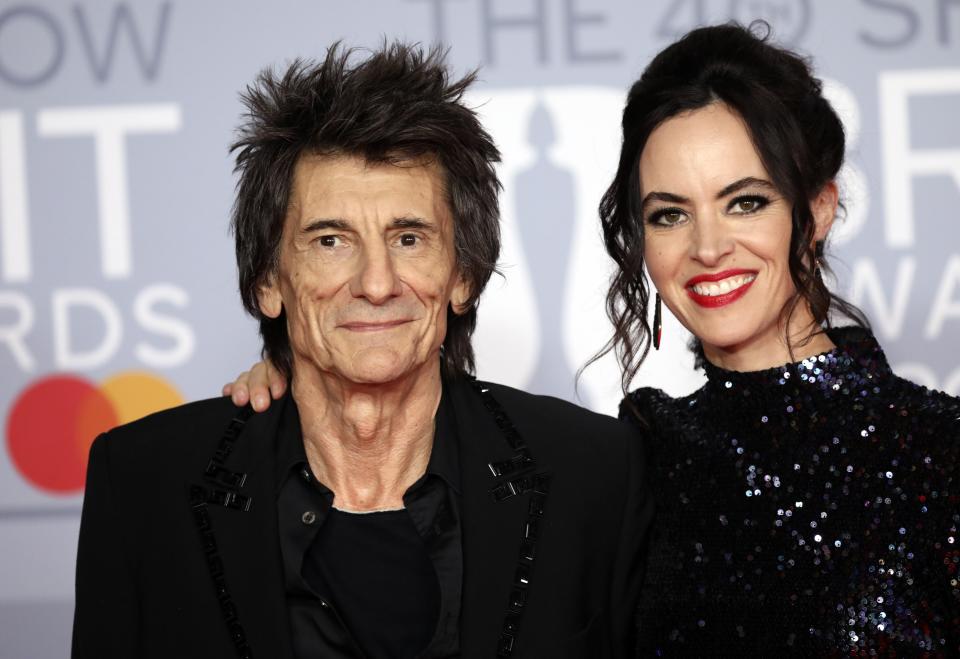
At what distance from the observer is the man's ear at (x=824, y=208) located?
2.37m

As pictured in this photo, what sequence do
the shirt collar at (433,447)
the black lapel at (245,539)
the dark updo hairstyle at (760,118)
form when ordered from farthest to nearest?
the shirt collar at (433,447)
the dark updo hairstyle at (760,118)
the black lapel at (245,539)

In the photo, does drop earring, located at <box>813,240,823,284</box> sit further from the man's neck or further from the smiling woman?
the man's neck

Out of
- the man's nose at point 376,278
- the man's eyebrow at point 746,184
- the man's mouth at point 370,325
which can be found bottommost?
the man's mouth at point 370,325

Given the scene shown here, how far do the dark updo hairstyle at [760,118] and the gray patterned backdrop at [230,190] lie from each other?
1189 mm

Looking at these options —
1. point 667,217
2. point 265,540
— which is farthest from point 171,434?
point 667,217

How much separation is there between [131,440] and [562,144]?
179 cm

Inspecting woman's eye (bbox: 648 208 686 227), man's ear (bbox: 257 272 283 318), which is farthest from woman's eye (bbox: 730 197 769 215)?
man's ear (bbox: 257 272 283 318)

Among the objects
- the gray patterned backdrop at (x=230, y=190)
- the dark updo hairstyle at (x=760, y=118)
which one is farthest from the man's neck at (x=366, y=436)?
the gray patterned backdrop at (x=230, y=190)

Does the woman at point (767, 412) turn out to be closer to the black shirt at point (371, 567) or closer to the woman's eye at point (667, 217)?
the woman's eye at point (667, 217)

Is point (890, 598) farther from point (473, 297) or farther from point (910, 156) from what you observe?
point (910, 156)

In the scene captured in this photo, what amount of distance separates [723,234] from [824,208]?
0.23 meters

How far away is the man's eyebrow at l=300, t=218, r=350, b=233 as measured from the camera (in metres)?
2.35

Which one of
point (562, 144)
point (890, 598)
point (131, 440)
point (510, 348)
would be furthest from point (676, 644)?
point (562, 144)

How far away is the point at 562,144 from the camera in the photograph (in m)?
3.72
